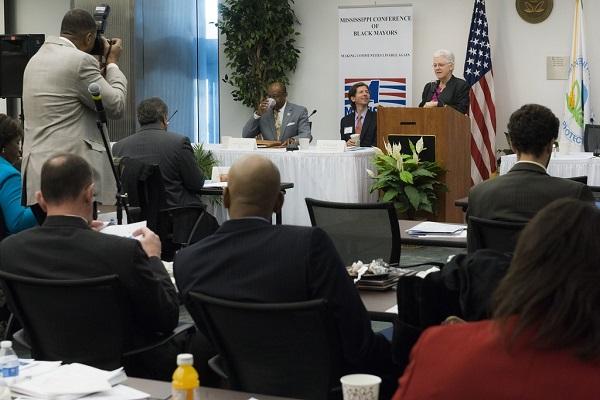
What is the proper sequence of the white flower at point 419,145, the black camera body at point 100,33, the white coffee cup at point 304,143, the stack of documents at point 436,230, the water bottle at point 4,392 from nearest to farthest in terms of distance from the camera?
the water bottle at point 4,392 < the stack of documents at point 436,230 < the black camera body at point 100,33 < the white flower at point 419,145 < the white coffee cup at point 304,143

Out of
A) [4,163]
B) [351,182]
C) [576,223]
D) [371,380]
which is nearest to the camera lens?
[576,223]

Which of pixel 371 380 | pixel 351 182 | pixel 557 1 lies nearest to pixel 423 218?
pixel 351 182

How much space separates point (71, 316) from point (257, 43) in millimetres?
8785

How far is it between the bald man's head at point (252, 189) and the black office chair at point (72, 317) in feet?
1.41

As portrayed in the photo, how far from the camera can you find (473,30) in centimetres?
1023

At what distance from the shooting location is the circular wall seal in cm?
1022

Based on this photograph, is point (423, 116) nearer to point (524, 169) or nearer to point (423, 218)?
point (423, 218)

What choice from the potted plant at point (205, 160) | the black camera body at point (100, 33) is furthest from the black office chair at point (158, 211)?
the potted plant at point (205, 160)

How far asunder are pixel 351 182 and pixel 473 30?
9.85 feet

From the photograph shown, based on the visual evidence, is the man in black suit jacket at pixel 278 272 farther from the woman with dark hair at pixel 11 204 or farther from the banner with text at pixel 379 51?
the banner with text at pixel 379 51

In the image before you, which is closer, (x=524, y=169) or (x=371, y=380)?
(x=371, y=380)

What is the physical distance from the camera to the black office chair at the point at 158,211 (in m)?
5.97

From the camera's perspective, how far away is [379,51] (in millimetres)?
10922

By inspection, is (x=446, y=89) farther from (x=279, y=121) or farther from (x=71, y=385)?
(x=71, y=385)
